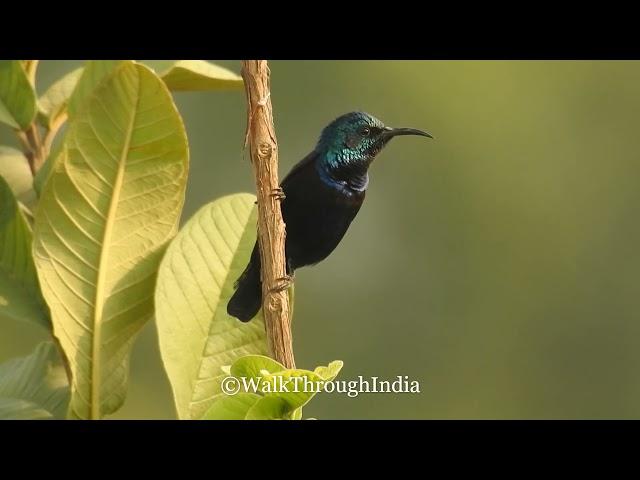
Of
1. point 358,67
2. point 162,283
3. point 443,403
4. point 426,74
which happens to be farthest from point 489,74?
point 162,283

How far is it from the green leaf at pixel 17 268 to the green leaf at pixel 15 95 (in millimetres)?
198

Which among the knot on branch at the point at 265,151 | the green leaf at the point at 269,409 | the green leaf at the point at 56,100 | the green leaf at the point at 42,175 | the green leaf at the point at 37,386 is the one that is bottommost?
the green leaf at the point at 269,409

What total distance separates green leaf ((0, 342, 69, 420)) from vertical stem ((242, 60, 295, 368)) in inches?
16.9

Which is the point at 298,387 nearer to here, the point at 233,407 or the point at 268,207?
the point at 233,407

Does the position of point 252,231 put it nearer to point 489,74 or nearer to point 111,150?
point 111,150

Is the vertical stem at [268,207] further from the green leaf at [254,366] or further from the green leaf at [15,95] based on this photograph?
the green leaf at [15,95]

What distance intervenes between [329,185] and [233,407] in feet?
3.70

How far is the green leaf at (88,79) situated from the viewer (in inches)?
67.4

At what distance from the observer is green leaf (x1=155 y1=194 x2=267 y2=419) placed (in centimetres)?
146

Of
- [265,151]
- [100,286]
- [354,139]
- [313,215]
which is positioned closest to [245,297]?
[100,286]

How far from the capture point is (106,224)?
4.94 feet

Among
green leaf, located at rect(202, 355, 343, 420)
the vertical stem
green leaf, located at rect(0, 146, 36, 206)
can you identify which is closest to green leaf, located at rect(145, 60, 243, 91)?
green leaf, located at rect(0, 146, 36, 206)

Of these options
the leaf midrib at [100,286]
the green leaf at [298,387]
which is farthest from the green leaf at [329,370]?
the leaf midrib at [100,286]

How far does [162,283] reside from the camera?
4.79 ft
